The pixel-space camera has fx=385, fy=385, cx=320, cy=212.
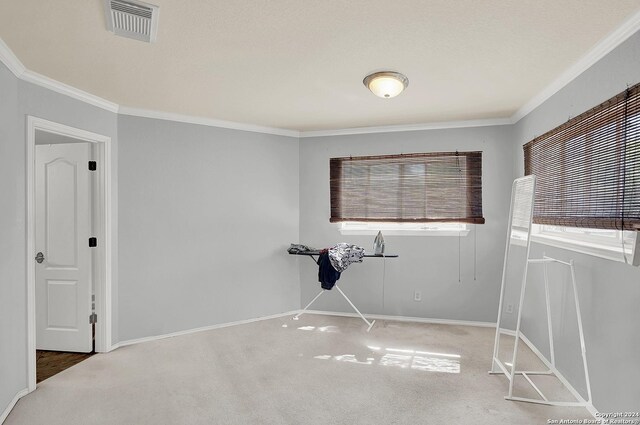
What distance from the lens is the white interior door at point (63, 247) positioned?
3.56m

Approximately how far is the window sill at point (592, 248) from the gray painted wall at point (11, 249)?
144 inches

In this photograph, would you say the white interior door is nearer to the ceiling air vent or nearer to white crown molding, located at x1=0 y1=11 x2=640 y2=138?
white crown molding, located at x1=0 y1=11 x2=640 y2=138

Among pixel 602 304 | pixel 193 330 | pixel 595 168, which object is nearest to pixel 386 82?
pixel 595 168

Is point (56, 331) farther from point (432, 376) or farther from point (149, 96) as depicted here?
point (432, 376)

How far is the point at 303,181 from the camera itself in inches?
192

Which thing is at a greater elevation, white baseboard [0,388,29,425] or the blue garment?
the blue garment

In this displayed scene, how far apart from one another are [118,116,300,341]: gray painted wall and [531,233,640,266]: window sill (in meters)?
2.80

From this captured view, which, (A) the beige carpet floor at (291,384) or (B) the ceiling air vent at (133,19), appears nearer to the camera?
(B) the ceiling air vent at (133,19)

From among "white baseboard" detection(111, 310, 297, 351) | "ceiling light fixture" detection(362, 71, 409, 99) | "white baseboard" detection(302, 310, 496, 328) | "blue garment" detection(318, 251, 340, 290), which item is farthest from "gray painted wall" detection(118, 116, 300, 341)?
"ceiling light fixture" detection(362, 71, 409, 99)

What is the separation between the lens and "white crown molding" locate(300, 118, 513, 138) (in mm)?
4250

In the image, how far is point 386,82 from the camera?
288cm

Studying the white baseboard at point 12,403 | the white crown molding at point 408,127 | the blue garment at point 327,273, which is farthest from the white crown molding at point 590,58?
the white baseboard at point 12,403

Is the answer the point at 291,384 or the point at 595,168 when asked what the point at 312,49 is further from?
the point at 291,384

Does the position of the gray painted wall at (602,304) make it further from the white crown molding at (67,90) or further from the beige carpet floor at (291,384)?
the white crown molding at (67,90)
